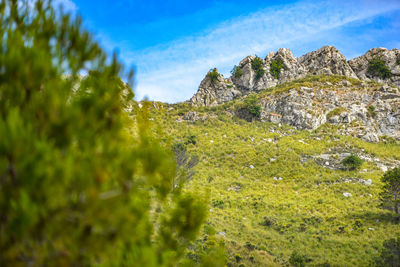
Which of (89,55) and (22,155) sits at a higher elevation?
(89,55)

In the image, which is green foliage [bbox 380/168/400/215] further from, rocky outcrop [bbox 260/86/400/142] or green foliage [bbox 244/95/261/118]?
green foliage [bbox 244/95/261/118]

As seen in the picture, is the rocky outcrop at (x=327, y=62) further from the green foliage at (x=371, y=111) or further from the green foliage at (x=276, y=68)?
the green foliage at (x=371, y=111)

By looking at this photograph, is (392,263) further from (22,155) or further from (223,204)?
(22,155)

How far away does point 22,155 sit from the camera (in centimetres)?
139

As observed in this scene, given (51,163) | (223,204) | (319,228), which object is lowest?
(319,228)

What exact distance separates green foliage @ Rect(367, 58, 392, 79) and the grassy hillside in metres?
22.1

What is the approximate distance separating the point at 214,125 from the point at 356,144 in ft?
67.4

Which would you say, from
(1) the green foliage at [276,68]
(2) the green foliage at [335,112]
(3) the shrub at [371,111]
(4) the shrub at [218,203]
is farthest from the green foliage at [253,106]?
(4) the shrub at [218,203]

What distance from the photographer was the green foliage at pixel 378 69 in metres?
46.9

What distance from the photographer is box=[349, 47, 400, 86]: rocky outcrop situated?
1844 inches

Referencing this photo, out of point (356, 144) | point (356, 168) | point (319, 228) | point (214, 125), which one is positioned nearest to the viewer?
point (319, 228)

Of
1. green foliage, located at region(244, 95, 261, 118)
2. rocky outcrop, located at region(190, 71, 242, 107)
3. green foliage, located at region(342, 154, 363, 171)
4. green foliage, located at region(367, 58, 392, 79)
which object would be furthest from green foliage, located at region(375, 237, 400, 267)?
green foliage, located at region(367, 58, 392, 79)

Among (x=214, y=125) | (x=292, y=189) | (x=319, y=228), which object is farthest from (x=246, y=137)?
(x=319, y=228)

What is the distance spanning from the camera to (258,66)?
5081 cm
